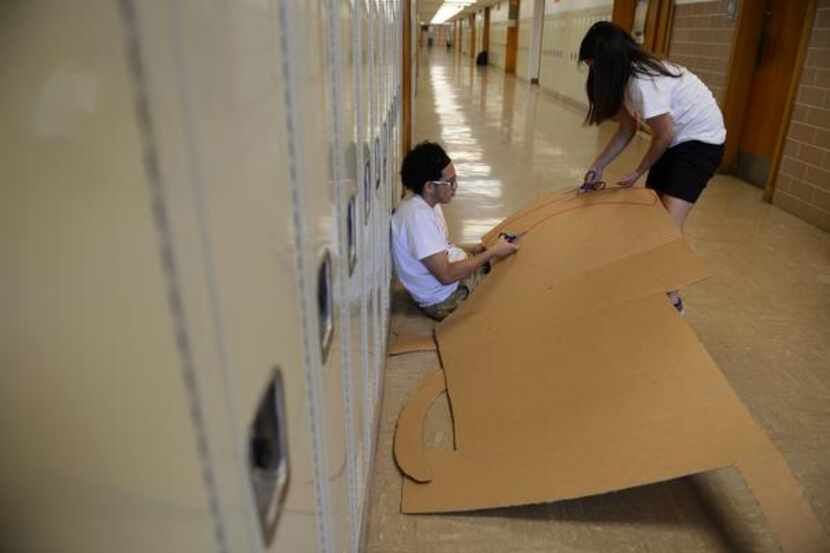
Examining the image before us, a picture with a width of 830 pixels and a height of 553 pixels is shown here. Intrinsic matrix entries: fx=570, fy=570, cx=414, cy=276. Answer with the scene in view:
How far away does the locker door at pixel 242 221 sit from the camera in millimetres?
283

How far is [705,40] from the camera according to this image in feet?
20.1

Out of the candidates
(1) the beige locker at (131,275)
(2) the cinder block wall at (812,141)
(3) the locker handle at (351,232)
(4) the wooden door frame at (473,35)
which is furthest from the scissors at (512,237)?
(4) the wooden door frame at (473,35)

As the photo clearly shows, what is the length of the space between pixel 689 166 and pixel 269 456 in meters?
2.40

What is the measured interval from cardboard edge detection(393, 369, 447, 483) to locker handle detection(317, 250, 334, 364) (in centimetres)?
102

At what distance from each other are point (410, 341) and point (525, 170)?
363 cm

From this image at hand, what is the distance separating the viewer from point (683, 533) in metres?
1.53

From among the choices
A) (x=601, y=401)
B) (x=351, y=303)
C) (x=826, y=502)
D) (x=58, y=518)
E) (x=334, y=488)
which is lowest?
(x=826, y=502)

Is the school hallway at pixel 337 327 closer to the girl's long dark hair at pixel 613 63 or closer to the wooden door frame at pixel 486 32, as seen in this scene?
the girl's long dark hair at pixel 613 63

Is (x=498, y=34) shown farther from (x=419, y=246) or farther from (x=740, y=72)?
(x=419, y=246)

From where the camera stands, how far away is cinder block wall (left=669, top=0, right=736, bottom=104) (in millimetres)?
5711

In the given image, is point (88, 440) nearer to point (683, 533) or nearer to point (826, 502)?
point (683, 533)

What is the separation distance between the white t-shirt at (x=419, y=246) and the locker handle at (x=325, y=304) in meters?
1.59

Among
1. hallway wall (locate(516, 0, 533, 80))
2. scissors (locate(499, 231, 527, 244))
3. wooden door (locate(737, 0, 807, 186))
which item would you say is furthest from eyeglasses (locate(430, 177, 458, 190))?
hallway wall (locate(516, 0, 533, 80))

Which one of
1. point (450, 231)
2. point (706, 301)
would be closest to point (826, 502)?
point (706, 301)
